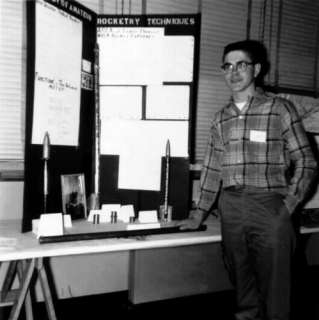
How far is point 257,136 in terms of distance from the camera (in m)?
2.11

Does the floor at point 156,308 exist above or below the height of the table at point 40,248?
below

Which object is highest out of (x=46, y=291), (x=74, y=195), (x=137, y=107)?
(x=137, y=107)

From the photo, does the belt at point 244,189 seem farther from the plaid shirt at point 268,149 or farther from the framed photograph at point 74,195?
the framed photograph at point 74,195

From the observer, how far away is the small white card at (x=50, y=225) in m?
2.00

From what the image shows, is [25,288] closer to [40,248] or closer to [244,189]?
[40,248]

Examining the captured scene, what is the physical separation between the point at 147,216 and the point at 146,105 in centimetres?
75

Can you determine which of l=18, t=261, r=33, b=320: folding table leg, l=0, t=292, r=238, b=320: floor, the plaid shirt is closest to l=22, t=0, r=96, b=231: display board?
l=18, t=261, r=33, b=320: folding table leg

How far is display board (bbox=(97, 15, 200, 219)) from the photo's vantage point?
2.61 meters

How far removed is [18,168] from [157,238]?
114 cm

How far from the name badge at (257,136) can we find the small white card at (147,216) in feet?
2.63

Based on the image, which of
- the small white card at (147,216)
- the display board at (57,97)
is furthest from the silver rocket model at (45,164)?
the small white card at (147,216)

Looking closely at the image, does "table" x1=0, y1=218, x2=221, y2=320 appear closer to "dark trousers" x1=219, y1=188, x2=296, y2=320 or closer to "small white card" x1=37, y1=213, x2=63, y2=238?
"small white card" x1=37, y1=213, x2=63, y2=238

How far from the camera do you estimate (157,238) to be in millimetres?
2105

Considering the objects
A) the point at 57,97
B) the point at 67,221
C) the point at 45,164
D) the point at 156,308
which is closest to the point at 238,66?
the point at 57,97
